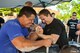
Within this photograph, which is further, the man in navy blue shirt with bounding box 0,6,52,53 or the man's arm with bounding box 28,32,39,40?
the man's arm with bounding box 28,32,39,40

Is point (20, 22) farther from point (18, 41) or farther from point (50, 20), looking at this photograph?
point (50, 20)

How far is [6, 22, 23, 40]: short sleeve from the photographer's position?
314 centimetres

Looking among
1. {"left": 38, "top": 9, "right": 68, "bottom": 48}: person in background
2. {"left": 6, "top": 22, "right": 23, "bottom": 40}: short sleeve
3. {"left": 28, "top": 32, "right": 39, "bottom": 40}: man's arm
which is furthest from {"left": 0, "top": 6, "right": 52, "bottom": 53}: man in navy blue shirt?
{"left": 38, "top": 9, "right": 68, "bottom": 48}: person in background

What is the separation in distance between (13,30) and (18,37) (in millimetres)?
111

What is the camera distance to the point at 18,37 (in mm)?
3117

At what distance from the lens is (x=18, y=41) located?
10.1 feet

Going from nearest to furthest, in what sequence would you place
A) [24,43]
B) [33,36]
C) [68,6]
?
[24,43] → [33,36] → [68,6]

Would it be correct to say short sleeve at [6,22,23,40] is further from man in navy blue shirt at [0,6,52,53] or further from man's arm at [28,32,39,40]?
man's arm at [28,32,39,40]

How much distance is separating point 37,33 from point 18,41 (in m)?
1.20

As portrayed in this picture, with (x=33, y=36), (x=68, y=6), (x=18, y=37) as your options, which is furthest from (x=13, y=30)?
(x=68, y=6)

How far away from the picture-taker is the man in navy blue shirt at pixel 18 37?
10.2ft

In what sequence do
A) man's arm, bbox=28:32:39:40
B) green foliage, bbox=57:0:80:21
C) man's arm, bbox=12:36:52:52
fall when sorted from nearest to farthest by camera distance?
1. man's arm, bbox=12:36:52:52
2. man's arm, bbox=28:32:39:40
3. green foliage, bbox=57:0:80:21

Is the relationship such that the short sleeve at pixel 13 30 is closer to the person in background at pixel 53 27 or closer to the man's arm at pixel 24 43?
the man's arm at pixel 24 43

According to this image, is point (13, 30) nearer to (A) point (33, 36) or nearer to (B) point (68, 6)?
(A) point (33, 36)
